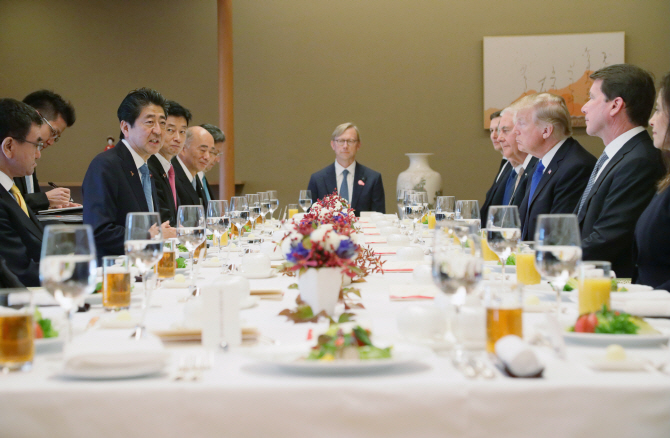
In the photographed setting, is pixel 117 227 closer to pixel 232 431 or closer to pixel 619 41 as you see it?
pixel 232 431

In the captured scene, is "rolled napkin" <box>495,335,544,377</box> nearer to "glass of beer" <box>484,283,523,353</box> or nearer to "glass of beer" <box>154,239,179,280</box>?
"glass of beer" <box>484,283,523,353</box>

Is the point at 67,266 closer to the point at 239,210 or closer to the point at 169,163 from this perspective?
the point at 239,210

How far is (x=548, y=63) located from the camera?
24.6 feet

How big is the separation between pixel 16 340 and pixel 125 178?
2.45 meters

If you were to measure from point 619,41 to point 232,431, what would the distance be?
7510mm

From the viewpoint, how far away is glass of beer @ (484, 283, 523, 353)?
1.22 meters

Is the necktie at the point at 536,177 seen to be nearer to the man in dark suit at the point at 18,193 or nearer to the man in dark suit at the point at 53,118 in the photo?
the man in dark suit at the point at 18,193

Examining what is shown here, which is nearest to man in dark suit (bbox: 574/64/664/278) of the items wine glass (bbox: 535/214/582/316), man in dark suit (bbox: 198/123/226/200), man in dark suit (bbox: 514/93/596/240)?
man in dark suit (bbox: 514/93/596/240)

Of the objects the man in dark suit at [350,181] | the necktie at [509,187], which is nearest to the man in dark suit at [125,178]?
the necktie at [509,187]

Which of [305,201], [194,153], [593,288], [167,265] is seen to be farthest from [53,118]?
[593,288]

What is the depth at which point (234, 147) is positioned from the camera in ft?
25.6

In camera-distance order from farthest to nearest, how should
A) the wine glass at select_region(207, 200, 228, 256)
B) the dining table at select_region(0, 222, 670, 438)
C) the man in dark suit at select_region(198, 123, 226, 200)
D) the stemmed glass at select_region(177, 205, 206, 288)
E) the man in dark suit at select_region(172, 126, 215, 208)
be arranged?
the man in dark suit at select_region(198, 123, 226, 200) → the man in dark suit at select_region(172, 126, 215, 208) → the wine glass at select_region(207, 200, 228, 256) → the stemmed glass at select_region(177, 205, 206, 288) → the dining table at select_region(0, 222, 670, 438)

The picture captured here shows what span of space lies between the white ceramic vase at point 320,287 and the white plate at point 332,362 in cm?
39

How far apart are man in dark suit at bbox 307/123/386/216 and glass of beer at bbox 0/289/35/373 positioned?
545cm
